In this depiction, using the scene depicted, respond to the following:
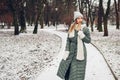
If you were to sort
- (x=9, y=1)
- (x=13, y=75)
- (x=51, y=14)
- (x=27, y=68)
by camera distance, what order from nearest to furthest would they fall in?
(x=13, y=75), (x=27, y=68), (x=9, y=1), (x=51, y=14)

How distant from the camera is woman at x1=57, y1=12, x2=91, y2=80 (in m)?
7.81

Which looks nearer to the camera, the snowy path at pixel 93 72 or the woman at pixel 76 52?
the woman at pixel 76 52

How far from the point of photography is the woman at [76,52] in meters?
7.81

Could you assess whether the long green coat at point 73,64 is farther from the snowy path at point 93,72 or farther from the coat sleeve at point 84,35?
the snowy path at point 93,72

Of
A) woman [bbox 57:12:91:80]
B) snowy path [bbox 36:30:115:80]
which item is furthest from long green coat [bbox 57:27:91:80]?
snowy path [bbox 36:30:115:80]

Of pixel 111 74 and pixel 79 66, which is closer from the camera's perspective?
pixel 79 66

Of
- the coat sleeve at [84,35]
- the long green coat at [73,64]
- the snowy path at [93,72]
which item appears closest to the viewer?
the coat sleeve at [84,35]

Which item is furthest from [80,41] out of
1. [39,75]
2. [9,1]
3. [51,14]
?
[51,14]

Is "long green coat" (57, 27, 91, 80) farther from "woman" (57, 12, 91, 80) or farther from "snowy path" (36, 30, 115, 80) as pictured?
"snowy path" (36, 30, 115, 80)

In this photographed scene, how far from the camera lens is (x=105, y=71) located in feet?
40.3

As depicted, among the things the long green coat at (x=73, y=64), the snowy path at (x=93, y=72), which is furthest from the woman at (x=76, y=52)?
the snowy path at (x=93, y=72)

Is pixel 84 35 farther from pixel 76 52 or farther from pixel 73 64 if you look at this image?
pixel 73 64

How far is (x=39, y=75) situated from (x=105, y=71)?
2.46m

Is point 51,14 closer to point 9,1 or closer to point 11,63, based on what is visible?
point 9,1
